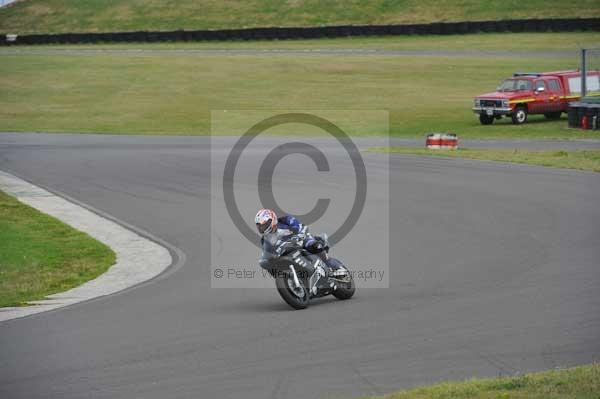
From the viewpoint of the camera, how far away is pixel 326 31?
234ft

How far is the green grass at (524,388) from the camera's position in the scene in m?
7.74

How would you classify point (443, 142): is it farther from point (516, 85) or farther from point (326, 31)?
point (326, 31)

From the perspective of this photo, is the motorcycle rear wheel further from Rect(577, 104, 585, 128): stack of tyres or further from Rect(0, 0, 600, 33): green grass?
Rect(0, 0, 600, 33): green grass

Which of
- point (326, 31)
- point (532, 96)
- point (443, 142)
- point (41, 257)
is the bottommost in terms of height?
point (41, 257)

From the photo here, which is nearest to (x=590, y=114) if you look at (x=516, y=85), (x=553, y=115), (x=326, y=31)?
(x=516, y=85)

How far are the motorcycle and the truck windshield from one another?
31557 millimetres

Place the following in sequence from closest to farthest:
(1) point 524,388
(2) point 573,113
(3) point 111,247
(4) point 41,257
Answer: (1) point 524,388 → (4) point 41,257 → (3) point 111,247 → (2) point 573,113

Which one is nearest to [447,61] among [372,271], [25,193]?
[25,193]

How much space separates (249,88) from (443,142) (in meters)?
24.4

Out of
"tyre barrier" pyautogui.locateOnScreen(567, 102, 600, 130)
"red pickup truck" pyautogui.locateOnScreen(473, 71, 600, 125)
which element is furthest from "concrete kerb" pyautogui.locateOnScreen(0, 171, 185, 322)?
"tyre barrier" pyautogui.locateOnScreen(567, 102, 600, 130)

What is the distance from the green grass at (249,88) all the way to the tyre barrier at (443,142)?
6355 millimetres

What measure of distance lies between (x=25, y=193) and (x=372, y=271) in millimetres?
13768

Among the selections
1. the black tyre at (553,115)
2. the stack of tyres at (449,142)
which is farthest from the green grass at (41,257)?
the black tyre at (553,115)

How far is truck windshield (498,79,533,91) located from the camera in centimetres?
4241
